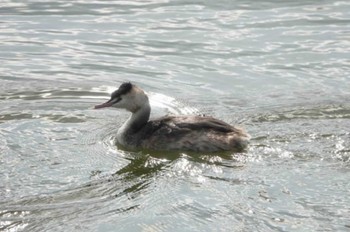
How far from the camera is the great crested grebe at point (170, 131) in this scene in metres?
10.6

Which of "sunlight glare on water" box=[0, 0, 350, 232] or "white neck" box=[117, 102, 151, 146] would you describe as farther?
"white neck" box=[117, 102, 151, 146]

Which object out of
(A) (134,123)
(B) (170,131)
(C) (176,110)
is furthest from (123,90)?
(C) (176,110)

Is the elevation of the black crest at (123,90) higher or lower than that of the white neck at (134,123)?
higher

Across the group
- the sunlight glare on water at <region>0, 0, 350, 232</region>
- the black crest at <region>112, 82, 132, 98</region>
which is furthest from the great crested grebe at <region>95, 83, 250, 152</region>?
the sunlight glare on water at <region>0, 0, 350, 232</region>

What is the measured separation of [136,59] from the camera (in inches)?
580

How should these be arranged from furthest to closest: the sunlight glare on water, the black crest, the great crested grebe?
the black crest < the great crested grebe < the sunlight glare on water

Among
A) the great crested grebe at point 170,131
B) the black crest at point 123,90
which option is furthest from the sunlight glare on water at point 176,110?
the black crest at point 123,90

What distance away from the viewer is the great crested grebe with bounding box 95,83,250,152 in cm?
1058

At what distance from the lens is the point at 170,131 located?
424 inches

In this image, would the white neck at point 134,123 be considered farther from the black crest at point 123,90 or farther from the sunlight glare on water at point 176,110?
the black crest at point 123,90

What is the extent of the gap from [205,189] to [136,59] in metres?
5.71

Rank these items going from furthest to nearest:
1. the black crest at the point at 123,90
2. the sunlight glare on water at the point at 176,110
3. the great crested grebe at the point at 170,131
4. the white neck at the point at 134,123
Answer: the black crest at the point at 123,90
the white neck at the point at 134,123
the great crested grebe at the point at 170,131
the sunlight glare on water at the point at 176,110

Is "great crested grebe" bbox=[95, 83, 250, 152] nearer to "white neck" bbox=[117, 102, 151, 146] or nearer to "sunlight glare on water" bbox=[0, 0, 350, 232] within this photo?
"white neck" bbox=[117, 102, 151, 146]

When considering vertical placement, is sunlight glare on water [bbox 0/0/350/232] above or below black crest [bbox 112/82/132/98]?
below
